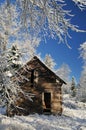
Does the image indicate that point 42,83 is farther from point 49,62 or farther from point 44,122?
point 49,62

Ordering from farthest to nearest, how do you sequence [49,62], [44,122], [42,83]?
[49,62], [42,83], [44,122]

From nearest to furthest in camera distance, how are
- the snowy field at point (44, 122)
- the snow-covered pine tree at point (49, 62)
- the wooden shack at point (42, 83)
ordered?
the snowy field at point (44, 122) → the wooden shack at point (42, 83) → the snow-covered pine tree at point (49, 62)

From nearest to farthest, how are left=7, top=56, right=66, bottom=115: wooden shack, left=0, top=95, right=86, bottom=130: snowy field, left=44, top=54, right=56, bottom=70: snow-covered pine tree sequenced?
left=0, top=95, right=86, bottom=130: snowy field
left=7, top=56, right=66, bottom=115: wooden shack
left=44, top=54, right=56, bottom=70: snow-covered pine tree

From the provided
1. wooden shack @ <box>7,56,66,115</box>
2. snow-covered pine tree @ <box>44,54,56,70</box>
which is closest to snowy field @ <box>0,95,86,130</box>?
wooden shack @ <box>7,56,66,115</box>

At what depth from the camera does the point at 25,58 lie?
19.0 meters

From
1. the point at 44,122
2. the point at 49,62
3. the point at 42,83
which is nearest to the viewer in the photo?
the point at 44,122

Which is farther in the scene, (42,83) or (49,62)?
(49,62)

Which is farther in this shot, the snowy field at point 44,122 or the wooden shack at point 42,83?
the wooden shack at point 42,83

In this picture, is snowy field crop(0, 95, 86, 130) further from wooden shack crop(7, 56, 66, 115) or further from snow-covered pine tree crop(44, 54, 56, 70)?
snow-covered pine tree crop(44, 54, 56, 70)

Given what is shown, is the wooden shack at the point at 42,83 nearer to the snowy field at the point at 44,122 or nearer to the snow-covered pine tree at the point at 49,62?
the snowy field at the point at 44,122

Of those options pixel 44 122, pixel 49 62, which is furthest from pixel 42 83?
pixel 49 62

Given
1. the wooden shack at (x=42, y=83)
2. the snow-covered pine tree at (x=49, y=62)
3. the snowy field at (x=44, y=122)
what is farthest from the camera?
the snow-covered pine tree at (x=49, y=62)

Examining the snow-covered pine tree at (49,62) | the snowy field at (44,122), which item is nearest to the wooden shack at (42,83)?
the snowy field at (44,122)

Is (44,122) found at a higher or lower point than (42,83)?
lower
